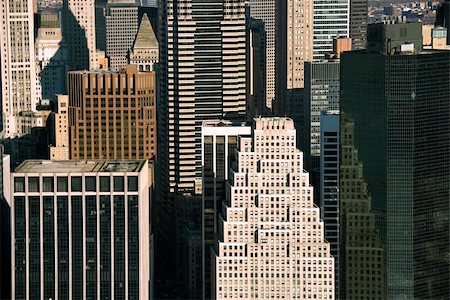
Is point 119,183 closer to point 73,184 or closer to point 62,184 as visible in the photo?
point 73,184

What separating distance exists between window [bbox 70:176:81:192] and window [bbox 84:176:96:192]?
606 millimetres

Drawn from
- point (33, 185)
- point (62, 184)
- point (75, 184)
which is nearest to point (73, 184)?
point (75, 184)

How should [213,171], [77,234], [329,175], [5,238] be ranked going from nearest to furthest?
[77,234], [5,238], [213,171], [329,175]

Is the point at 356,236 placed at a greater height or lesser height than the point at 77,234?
lesser

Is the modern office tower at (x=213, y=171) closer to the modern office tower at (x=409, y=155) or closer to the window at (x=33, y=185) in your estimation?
the modern office tower at (x=409, y=155)

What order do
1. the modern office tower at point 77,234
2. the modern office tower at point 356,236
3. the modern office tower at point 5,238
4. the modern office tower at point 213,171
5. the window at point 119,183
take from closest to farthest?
the modern office tower at point 77,234 < the window at point 119,183 < the modern office tower at point 5,238 < the modern office tower at point 356,236 < the modern office tower at point 213,171

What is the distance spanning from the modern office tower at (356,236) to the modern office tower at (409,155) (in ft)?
3.78

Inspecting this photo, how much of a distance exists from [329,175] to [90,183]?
34.2m

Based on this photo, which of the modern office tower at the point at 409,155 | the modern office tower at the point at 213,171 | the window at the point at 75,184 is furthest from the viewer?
the modern office tower at the point at 213,171

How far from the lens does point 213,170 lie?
17725cm

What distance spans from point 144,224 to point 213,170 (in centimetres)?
1535

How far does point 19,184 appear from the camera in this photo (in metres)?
161

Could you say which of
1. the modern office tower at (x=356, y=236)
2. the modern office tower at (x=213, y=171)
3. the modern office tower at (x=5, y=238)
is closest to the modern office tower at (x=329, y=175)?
the modern office tower at (x=356, y=236)

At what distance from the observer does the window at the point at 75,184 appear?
160625 millimetres
